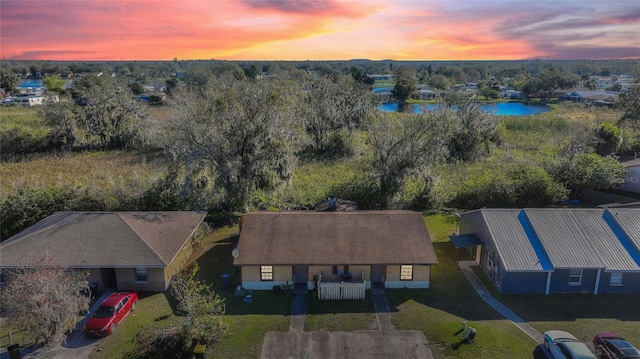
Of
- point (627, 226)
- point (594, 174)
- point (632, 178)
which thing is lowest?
point (632, 178)

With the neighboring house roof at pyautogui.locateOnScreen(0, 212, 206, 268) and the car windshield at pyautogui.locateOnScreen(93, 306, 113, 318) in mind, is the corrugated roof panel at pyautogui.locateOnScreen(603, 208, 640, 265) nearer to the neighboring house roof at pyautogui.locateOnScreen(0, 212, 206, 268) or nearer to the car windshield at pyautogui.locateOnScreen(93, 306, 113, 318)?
the neighboring house roof at pyautogui.locateOnScreen(0, 212, 206, 268)

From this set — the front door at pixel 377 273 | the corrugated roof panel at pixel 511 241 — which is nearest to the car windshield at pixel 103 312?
the front door at pixel 377 273

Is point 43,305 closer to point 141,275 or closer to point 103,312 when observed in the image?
point 103,312

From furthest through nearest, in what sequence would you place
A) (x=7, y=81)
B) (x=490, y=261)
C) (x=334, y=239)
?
(x=7, y=81) < (x=490, y=261) < (x=334, y=239)

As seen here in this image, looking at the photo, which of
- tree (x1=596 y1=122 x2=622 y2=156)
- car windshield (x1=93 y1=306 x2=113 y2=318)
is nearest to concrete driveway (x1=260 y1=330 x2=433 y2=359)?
car windshield (x1=93 y1=306 x2=113 y2=318)

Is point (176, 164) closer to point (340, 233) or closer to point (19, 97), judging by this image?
point (340, 233)

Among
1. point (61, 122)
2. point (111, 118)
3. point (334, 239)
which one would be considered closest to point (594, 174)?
point (334, 239)
